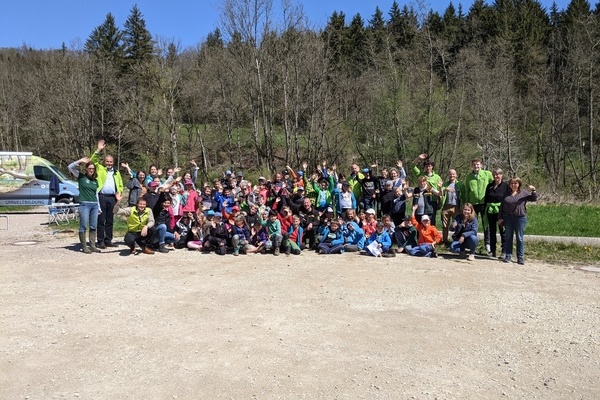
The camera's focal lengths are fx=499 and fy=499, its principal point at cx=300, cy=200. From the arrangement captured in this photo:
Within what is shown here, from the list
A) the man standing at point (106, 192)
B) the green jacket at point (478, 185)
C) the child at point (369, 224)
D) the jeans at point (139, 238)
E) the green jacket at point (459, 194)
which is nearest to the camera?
the jeans at point (139, 238)

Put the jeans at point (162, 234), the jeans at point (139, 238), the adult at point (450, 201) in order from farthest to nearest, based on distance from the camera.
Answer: the adult at point (450, 201)
the jeans at point (162, 234)
the jeans at point (139, 238)

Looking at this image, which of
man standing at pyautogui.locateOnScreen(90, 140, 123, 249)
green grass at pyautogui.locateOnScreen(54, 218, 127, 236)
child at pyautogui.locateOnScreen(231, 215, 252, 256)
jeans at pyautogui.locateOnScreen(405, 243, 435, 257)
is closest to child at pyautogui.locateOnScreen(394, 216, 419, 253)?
jeans at pyautogui.locateOnScreen(405, 243, 435, 257)

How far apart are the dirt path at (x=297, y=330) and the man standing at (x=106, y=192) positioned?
1.57 m

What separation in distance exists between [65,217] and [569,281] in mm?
14095

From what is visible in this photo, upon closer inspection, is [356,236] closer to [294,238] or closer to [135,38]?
[294,238]

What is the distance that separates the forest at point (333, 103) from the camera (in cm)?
2770

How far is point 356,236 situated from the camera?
33.3ft

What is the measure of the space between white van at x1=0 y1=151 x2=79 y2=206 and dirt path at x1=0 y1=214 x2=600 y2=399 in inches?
477

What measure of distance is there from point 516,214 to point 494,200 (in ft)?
2.40

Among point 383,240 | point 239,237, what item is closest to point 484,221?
point 383,240

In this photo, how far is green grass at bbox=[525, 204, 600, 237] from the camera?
1195 centimetres

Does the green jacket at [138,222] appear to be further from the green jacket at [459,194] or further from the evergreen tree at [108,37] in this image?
the evergreen tree at [108,37]

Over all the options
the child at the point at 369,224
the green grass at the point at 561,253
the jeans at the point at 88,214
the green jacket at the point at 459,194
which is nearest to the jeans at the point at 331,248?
the child at the point at 369,224

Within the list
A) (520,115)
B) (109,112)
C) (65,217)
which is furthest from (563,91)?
(109,112)
